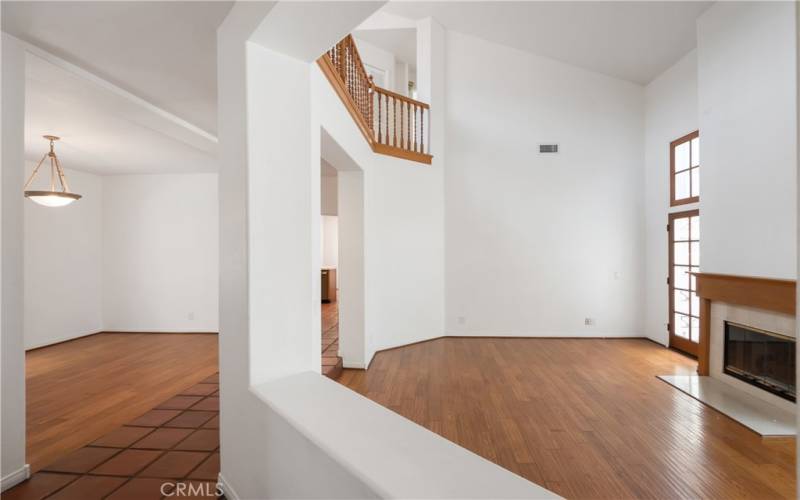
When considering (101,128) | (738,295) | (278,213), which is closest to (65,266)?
(101,128)

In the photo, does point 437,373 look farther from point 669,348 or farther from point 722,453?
point 669,348

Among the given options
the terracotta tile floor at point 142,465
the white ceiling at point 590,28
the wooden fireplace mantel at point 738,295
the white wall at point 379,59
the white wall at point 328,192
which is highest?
the white wall at point 379,59

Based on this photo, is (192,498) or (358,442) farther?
(192,498)

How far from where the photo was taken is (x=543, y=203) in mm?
6879

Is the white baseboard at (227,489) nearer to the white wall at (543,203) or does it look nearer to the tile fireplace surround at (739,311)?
the tile fireplace surround at (739,311)

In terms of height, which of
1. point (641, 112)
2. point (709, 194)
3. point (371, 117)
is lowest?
point (709, 194)

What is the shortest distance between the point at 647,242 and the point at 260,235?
6599mm

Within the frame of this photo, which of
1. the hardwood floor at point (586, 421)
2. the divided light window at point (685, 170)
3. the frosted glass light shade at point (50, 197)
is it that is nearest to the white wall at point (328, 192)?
the hardwood floor at point (586, 421)

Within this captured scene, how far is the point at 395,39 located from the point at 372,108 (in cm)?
309

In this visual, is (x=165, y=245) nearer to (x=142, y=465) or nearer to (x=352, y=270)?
(x=352, y=270)

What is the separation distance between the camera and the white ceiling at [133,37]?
234cm

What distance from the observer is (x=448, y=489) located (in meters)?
1.10

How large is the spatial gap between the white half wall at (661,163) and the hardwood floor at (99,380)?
6525 mm

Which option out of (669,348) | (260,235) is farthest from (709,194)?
(260,235)
